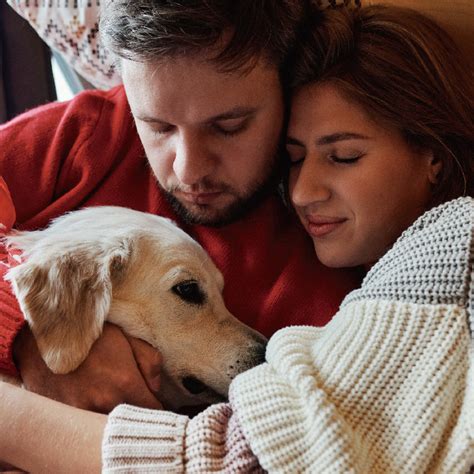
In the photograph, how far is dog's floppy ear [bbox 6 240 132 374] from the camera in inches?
46.8

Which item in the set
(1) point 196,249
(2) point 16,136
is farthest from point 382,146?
(2) point 16,136

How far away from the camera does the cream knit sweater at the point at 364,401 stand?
36.6 inches

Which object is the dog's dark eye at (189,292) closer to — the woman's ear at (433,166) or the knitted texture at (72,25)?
the woman's ear at (433,166)

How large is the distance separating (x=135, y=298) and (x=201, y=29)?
55 cm

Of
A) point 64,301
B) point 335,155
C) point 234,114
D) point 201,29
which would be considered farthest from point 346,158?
point 64,301

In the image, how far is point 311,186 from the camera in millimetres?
1340

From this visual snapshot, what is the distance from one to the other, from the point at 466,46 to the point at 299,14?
15.8 inches

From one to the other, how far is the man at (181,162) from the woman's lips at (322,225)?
15cm

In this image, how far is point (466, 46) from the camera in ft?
4.77

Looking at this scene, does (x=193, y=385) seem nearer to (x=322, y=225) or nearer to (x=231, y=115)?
(x=322, y=225)

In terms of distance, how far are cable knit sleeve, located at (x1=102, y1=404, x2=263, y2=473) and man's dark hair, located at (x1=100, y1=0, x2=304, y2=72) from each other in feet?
2.19

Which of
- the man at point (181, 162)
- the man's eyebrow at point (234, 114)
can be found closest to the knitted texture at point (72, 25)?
the man at point (181, 162)

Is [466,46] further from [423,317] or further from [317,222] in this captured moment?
[423,317]

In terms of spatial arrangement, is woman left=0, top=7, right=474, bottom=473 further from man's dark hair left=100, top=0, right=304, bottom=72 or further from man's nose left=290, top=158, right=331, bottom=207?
man's dark hair left=100, top=0, right=304, bottom=72
